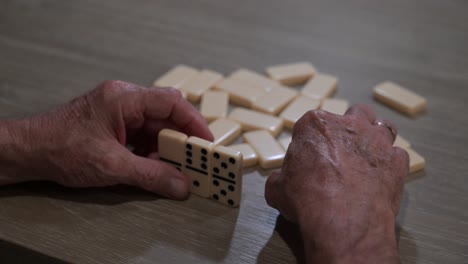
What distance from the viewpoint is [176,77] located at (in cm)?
181

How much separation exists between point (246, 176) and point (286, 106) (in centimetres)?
39

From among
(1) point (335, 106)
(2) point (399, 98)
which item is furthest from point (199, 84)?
(2) point (399, 98)

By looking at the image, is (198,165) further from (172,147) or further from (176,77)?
(176,77)

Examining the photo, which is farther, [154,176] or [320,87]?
[320,87]

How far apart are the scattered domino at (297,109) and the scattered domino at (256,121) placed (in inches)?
1.0

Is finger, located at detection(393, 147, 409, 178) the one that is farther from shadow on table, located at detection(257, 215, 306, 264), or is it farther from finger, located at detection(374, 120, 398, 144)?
shadow on table, located at detection(257, 215, 306, 264)

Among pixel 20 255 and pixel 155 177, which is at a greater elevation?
pixel 155 177

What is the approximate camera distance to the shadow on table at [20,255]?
46.3 inches

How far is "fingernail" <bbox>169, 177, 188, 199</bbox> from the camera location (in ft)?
4.28

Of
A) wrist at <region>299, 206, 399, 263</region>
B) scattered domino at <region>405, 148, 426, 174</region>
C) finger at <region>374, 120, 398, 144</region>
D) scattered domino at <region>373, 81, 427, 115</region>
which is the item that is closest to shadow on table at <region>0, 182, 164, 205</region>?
wrist at <region>299, 206, 399, 263</region>

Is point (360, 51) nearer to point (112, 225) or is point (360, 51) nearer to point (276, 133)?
point (276, 133)

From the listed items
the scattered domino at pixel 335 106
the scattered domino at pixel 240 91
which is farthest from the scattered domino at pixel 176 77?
the scattered domino at pixel 335 106

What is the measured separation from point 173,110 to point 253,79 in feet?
1.80

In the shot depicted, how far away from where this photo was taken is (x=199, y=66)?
195 cm
